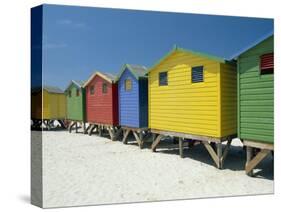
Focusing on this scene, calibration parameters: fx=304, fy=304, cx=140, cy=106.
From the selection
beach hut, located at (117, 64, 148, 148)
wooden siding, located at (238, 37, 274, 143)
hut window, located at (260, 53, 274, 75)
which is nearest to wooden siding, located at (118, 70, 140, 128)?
beach hut, located at (117, 64, 148, 148)

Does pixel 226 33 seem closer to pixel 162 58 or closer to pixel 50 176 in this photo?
pixel 162 58

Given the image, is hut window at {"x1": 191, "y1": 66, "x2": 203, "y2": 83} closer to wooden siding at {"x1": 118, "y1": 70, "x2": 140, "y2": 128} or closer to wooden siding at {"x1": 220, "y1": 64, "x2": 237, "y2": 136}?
wooden siding at {"x1": 220, "y1": 64, "x2": 237, "y2": 136}

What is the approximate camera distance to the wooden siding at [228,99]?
9.59 meters

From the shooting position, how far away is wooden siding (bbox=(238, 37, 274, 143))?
840cm

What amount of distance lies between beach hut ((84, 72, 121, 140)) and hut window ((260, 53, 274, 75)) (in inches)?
316

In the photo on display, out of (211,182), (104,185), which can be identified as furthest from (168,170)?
(104,185)

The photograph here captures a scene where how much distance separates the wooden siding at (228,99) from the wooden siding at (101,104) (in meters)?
6.68

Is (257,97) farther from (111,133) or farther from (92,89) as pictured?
(92,89)

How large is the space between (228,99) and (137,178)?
12.7 ft

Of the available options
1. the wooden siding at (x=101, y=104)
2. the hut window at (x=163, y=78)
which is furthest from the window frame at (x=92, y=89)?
the hut window at (x=163, y=78)

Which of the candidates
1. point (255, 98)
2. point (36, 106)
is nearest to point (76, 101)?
point (36, 106)

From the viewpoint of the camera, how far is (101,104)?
53.1ft

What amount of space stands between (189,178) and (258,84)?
3.32m

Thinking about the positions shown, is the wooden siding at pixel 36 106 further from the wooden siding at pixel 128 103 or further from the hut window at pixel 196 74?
the wooden siding at pixel 128 103
